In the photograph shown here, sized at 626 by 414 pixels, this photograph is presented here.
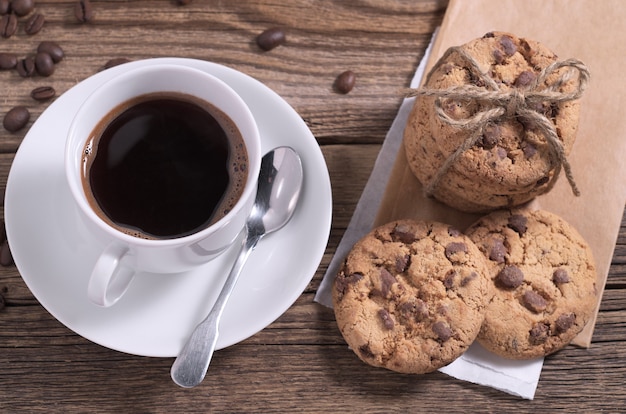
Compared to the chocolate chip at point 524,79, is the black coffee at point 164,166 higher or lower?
lower

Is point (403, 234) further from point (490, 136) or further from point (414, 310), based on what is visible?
point (490, 136)

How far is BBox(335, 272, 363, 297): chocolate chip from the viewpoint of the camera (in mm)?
1583

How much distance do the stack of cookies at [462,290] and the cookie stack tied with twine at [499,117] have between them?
4.9 inches

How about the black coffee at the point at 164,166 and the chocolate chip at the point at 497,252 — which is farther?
the chocolate chip at the point at 497,252

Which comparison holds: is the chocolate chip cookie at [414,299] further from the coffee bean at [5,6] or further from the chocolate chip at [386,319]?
the coffee bean at [5,6]

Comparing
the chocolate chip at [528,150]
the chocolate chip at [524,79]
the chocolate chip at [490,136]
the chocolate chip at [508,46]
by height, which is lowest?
the chocolate chip at [528,150]

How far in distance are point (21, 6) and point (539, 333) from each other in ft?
5.07

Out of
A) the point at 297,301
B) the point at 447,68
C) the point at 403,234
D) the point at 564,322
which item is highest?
the point at 447,68

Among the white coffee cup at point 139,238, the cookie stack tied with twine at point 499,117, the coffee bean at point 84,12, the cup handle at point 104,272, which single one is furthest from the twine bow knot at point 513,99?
the coffee bean at point 84,12

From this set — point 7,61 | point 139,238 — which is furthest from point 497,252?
point 7,61

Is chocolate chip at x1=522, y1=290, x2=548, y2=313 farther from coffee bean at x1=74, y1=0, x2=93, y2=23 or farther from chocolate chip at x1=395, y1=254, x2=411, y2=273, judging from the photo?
coffee bean at x1=74, y1=0, x2=93, y2=23

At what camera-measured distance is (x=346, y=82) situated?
1794mm

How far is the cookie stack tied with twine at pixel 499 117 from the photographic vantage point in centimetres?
143

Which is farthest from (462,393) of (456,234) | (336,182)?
(336,182)
